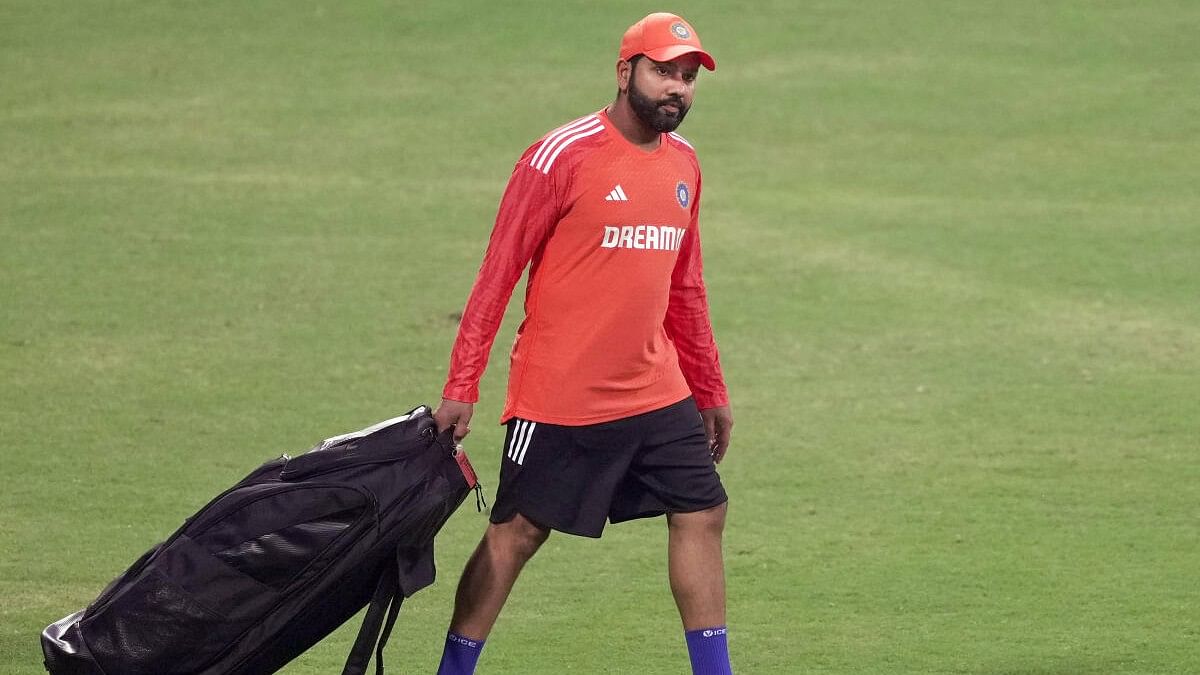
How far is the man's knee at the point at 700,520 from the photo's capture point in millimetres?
4945

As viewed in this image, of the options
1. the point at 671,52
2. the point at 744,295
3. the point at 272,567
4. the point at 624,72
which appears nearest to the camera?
the point at 272,567

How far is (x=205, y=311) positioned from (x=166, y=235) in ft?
5.43

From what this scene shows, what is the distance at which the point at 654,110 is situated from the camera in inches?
188

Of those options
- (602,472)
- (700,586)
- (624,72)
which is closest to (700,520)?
(700,586)

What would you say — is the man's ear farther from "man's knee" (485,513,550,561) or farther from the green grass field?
the green grass field

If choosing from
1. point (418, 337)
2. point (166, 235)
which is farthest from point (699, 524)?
point (166, 235)

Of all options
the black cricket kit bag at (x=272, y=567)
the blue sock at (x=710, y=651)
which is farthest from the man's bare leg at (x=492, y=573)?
the blue sock at (x=710, y=651)

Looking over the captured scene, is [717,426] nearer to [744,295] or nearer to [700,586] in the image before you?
[700,586]

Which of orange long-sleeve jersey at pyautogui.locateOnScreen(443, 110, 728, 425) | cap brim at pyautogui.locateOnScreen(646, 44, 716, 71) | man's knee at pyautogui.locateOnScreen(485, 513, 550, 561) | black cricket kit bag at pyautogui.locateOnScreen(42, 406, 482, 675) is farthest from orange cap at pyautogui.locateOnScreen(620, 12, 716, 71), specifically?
man's knee at pyautogui.locateOnScreen(485, 513, 550, 561)

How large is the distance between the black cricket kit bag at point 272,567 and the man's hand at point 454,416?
6 cm

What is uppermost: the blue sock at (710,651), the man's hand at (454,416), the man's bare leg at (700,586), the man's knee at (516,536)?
the man's hand at (454,416)

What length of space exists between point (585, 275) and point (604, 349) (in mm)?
205

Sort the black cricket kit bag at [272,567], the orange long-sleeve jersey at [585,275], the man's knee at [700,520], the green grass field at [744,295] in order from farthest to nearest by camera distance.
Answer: the green grass field at [744,295]
the man's knee at [700,520]
the orange long-sleeve jersey at [585,275]
the black cricket kit bag at [272,567]

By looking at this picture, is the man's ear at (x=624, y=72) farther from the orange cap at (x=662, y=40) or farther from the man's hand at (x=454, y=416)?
the man's hand at (x=454, y=416)
